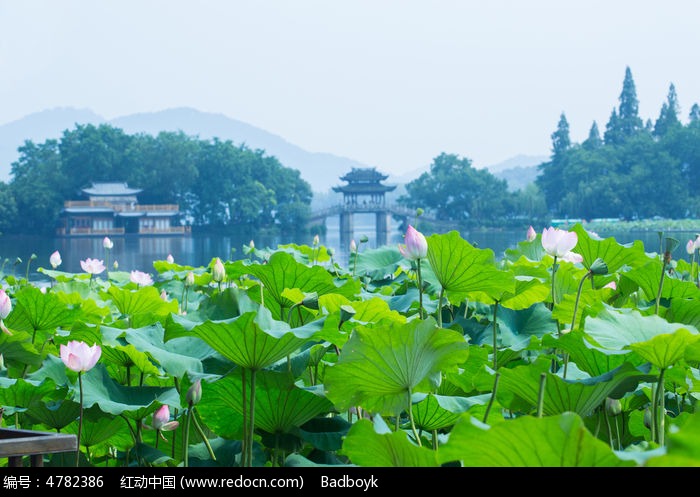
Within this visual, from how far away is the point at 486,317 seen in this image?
159 centimetres

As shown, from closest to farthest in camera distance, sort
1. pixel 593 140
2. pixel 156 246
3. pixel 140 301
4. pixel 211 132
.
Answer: pixel 140 301, pixel 156 246, pixel 593 140, pixel 211 132

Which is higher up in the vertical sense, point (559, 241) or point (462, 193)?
point (462, 193)

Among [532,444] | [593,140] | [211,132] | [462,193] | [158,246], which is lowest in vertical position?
[158,246]

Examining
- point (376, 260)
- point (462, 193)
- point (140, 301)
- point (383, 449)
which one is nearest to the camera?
point (383, 449)

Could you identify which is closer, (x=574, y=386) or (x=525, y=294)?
(x=574, y=386)

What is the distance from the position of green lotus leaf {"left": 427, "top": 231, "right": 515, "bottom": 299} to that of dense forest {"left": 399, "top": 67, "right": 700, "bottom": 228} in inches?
1273

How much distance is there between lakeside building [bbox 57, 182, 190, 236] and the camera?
99.8ft

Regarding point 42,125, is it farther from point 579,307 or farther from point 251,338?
point 251,338

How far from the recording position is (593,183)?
1280 inches

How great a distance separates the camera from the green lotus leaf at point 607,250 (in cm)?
147

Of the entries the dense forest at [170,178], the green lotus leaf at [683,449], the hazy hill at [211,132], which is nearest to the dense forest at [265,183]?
the dense forest at [170,178]

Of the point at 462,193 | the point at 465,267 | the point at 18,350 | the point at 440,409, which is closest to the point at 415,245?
the point at 465,267

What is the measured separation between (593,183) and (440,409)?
32944 mm
